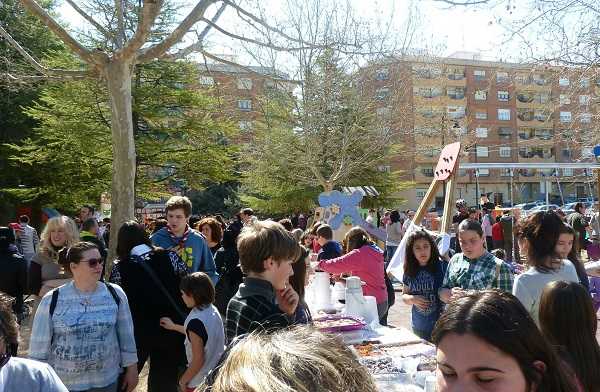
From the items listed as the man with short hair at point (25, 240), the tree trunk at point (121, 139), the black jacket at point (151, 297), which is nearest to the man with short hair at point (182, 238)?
the black jacket at point (151, 297)

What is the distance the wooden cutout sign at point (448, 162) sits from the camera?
662cm

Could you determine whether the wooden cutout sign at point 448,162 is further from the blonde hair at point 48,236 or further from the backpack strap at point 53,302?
the backpack strap at point 53,302

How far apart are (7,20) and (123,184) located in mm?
17984

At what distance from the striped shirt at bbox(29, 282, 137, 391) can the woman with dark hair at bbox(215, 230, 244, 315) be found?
178cm

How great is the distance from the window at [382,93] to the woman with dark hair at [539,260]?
21526 mm

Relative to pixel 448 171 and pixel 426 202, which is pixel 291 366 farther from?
pixel 426 202

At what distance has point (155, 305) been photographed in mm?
3730

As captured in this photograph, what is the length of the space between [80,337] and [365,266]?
2.62 m

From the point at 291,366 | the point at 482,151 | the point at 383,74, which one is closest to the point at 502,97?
the point at 482,151

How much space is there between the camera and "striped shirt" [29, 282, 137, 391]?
2.94m

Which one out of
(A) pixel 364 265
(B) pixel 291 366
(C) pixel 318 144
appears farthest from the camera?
(C) pixel 318 144

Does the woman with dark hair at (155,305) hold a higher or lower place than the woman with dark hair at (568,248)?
lower

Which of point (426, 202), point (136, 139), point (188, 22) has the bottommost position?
point (426, 202)

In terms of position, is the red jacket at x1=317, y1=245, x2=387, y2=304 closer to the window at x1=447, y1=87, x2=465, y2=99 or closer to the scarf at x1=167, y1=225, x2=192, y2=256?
the scarf at x1=167, y1=225, x2=192, y2=256
